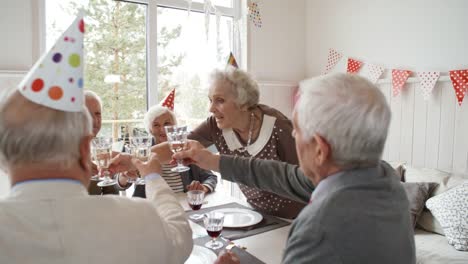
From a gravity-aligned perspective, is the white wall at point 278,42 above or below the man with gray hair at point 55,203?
above

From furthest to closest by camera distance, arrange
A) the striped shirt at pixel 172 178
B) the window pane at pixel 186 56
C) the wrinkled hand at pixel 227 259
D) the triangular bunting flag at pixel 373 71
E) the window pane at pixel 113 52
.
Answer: the window pane at pixel 186 56 → the triangular bunting flag at pixel 373 71 → the window pane at pixel 113 52 → the striped shirt at pixel 172 178 → the wrinkled hand at pixel 227 259

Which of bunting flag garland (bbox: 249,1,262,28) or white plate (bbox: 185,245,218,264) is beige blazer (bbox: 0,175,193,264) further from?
bunting flag garland (bbox: 249,1,262,28)

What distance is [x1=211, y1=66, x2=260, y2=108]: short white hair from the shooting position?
1954mm

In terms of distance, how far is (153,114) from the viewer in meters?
2.61

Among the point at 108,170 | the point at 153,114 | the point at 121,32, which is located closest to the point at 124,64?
the point at 121,32

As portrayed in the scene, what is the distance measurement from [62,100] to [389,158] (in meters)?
3.35

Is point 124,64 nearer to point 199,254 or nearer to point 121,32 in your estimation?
point 121,32

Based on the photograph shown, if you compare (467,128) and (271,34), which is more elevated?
(271,34)

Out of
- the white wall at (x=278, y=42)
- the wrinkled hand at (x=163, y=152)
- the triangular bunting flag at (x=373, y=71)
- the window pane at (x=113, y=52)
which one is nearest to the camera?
the wrinkled hand at (x=163, y=152)

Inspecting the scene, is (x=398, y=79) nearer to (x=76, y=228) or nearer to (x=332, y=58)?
(x=332, y=58)

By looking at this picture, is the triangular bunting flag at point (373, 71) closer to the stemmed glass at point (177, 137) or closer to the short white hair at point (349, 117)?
the stemmed glass at point (177, 137)

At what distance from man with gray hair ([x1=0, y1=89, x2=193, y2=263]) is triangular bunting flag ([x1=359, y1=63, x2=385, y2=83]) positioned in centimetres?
316

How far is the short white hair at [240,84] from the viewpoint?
1954 millimetres

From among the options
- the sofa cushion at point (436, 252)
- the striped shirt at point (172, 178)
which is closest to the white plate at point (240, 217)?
the striped shirt at point (172, 178)
